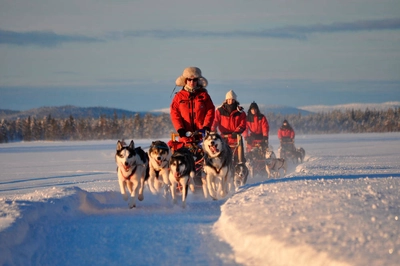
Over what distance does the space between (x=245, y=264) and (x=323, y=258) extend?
94cm

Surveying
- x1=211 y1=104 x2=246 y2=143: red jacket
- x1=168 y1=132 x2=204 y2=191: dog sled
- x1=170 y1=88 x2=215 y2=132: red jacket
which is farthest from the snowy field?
x1=211 y1=104 x2=246 y2=143: red jacket

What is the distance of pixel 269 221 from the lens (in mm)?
6078

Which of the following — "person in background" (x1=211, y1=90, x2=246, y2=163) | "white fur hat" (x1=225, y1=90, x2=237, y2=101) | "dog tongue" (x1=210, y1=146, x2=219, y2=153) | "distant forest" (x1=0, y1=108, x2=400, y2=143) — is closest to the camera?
"dog tongue" (x1=210, y1=146, x2=219, y2=153)

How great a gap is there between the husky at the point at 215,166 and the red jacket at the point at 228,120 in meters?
2.84

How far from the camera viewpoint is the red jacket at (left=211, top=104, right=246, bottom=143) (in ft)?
41.9

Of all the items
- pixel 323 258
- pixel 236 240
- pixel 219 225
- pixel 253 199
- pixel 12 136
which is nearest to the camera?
pixel 323 258

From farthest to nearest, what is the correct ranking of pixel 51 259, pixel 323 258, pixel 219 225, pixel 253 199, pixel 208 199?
pixel 208 199 < pixel 253 199 < pixel 219 225 < pixel 51 259 < pixel 323 258

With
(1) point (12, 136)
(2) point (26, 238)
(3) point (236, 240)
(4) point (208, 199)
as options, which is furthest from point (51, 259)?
(1) point (12, 136)

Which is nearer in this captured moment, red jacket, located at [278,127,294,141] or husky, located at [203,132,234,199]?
husky, located at [203,132,234,199]

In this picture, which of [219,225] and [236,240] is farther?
[219,225]

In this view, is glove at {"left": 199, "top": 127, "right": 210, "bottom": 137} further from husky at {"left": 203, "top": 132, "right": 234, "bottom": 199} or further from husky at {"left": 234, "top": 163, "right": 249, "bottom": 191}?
husky at {"left": 234, "top": 163, "right": 249, "bottom": 191}

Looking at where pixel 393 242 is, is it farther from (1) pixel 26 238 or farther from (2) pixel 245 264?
(1) pixel 26 238

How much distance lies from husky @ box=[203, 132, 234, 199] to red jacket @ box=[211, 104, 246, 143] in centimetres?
284

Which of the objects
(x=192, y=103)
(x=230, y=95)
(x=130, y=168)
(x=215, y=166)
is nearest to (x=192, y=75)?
(x=192, y=103)
